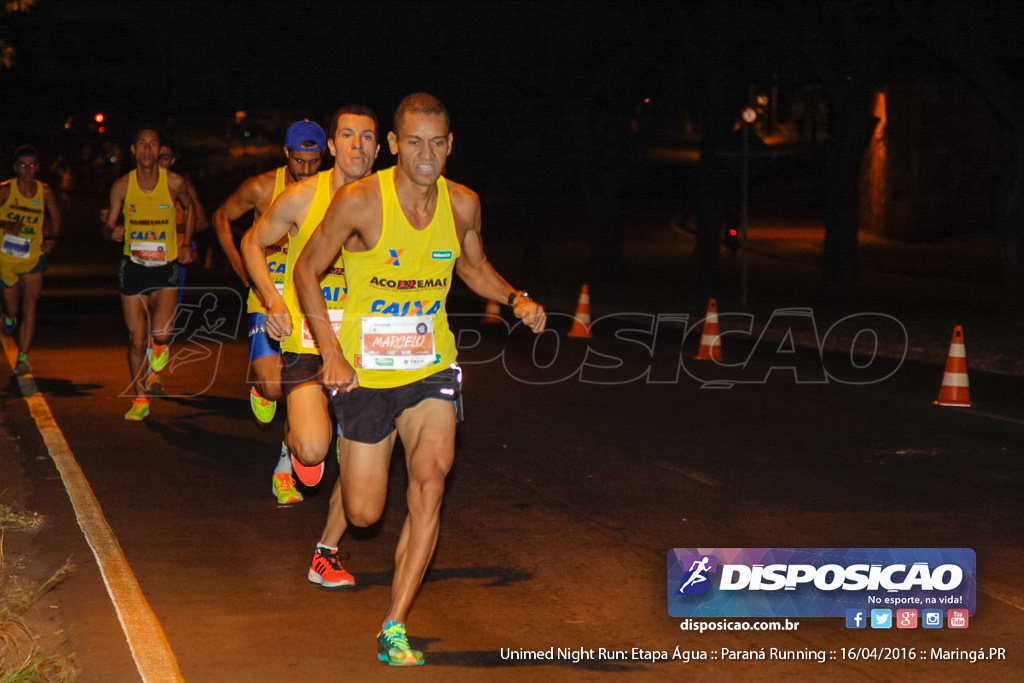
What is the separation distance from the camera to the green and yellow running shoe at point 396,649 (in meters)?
5.35

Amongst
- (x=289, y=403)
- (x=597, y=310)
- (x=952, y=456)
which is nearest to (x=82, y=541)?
(x=289, y=403)

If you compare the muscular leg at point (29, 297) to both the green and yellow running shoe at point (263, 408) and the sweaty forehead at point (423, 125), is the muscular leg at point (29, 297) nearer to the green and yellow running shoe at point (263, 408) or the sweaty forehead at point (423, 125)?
the green and yellow running shoe at point (263, 408)

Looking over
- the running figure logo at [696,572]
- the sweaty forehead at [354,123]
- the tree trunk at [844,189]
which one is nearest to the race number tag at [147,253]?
the sweaty forehead at [354,123]

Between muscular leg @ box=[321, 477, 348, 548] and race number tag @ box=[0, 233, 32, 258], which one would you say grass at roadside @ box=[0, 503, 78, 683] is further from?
race number tag @ box=[0, 233, 32, 258]

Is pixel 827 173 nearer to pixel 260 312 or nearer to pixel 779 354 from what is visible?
pixel 779 354

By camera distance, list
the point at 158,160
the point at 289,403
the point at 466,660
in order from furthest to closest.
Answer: the point at 158,160 < the point at 289,403 < the point at 466,660

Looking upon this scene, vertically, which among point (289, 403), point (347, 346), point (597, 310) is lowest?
point (597, 310)

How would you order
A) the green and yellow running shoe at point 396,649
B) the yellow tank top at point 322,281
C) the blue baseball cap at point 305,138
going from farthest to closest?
the blue baseball cap at point 305,138 → the yellow tank top at point 322,281 → the green and yellow running shoe at point 396,649

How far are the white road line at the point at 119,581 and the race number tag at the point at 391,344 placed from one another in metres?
1.33

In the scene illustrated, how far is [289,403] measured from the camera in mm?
7082

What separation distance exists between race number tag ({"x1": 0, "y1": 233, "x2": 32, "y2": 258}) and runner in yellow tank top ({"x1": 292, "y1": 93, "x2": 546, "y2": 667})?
839 centimetres

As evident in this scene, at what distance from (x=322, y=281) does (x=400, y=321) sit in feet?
4.58

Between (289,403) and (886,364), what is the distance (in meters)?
9.72

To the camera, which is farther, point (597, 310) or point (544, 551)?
point (597, 310)
